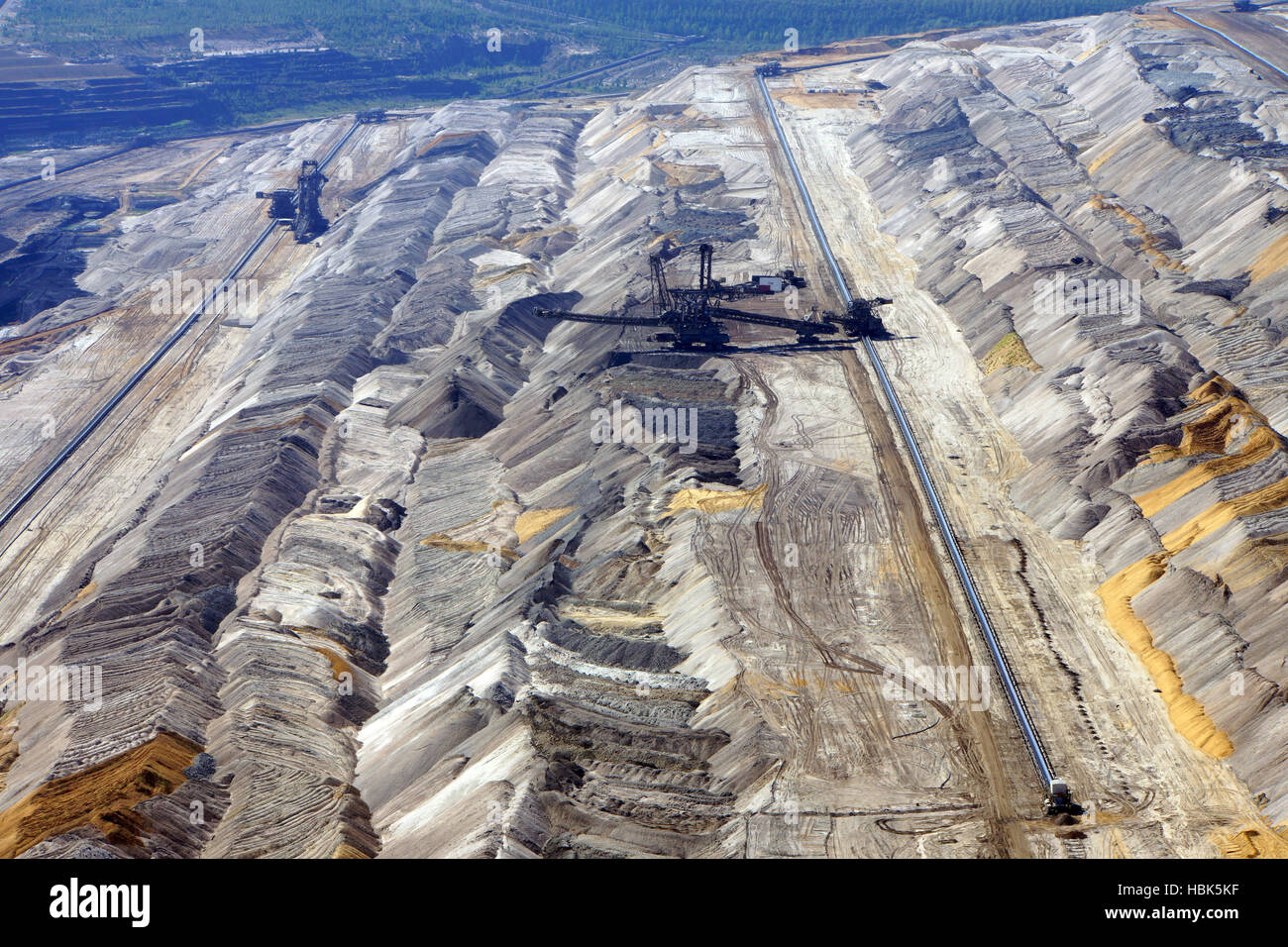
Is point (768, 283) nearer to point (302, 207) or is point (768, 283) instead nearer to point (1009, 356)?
point (1009, 356)

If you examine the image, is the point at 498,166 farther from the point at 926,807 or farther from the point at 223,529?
the point at 926,807

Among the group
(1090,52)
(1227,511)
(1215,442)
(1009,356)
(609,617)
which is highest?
(1090,52)

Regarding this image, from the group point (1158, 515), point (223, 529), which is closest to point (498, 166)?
point (223, 529)

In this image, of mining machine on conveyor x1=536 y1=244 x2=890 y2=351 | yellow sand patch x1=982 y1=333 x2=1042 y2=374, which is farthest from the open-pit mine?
yellow sand patch x1=982 y1=333 x2=1042 y2=374

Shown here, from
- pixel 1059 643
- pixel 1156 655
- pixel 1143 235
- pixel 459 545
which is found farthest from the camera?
pixel 1143 235

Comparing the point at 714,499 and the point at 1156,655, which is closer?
the point at 1156,655

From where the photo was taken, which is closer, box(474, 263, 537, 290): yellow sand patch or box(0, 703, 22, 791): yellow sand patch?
box(0, 703, 22, 791): yellow sand patch

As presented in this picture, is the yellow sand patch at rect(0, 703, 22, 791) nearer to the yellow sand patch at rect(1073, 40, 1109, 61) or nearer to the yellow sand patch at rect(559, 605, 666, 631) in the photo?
the yellow sand patch at rect(559, 605, 666, 631)

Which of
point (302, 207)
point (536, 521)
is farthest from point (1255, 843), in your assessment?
point (302, 207)
